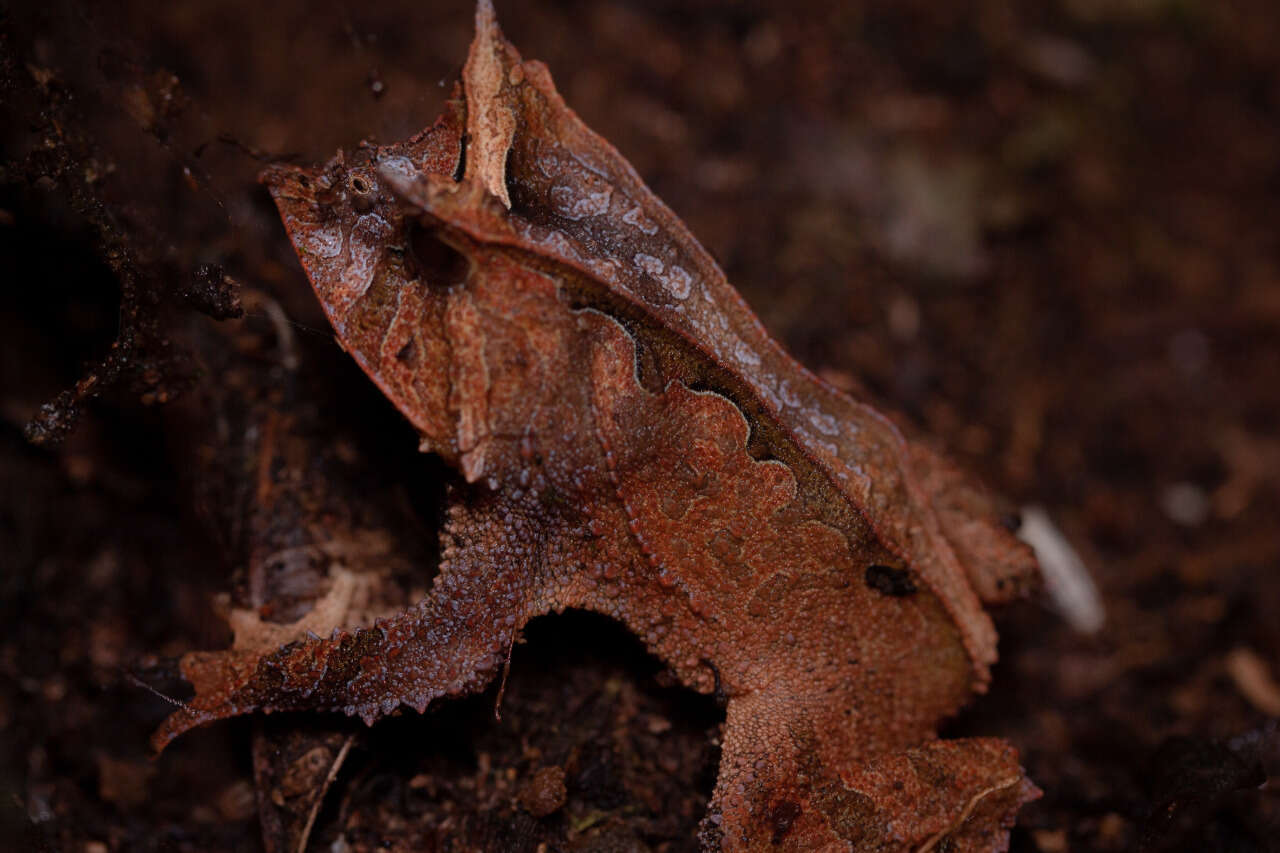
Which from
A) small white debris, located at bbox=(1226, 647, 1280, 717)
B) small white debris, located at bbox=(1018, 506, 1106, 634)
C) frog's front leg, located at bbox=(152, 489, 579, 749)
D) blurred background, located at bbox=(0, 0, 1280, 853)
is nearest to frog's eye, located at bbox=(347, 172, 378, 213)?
blurred background, located at bbox=(0, 0, 1280, 853)

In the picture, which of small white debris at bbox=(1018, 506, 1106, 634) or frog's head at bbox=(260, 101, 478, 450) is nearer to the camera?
frog's head at bbox=(260, 101, 478, 450)

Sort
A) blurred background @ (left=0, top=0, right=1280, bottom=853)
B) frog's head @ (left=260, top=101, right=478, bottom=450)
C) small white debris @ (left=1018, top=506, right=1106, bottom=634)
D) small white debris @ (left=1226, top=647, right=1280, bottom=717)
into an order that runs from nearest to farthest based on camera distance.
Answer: frog's head @ (left=260, top=101, right=478, bottom=450) < blurred background @ (left=0, top=0, right=1280, bottom=853) < small white debris @ (left=1226, top=647, right=1280, bottom=717) < small white debris @ (left=1018, top=506, right=1106, bottom=634)

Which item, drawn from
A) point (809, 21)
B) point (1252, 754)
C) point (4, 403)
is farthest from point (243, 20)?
point (1252, 754)

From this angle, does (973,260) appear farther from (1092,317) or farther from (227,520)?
(227,520)

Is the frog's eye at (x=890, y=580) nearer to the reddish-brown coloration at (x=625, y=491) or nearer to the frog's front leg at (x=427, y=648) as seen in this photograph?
the reddish-brown coloration at (x=625, y=491)

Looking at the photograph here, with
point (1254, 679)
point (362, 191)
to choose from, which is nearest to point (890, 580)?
point (362, 191)

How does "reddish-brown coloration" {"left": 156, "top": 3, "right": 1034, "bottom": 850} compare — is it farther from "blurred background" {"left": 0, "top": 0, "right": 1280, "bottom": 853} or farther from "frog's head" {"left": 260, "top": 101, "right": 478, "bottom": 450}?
"blurred background" {"left": 0, "top": 0, "right": 1280, "bottom": 853}

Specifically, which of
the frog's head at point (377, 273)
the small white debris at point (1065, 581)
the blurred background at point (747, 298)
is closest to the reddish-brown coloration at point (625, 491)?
the frog's head at point (377, 273)
